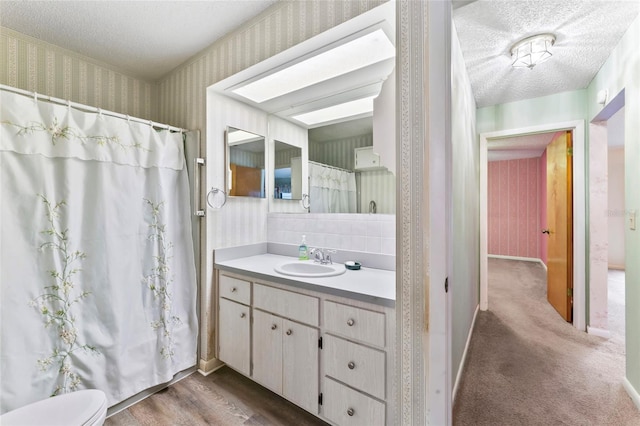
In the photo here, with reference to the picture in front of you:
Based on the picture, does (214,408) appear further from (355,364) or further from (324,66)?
(324,66)

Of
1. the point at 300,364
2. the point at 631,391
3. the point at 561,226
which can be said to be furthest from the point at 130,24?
the point at 561,226

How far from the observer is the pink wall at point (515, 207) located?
5977mm

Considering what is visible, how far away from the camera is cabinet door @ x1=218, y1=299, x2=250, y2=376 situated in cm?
183

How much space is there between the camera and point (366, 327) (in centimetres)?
129

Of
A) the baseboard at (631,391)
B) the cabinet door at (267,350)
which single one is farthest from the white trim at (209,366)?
the baseboard at (631,391)

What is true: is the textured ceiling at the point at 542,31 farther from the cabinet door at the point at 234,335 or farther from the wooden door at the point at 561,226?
the cabinet door at the point at 234,335

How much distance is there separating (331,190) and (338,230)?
0.33 m

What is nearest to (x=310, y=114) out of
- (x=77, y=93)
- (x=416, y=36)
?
(x=416, y=36)

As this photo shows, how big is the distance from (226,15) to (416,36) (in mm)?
1393

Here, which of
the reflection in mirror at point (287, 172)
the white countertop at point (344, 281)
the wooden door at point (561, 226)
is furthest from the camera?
the wooden door at point (561, 226)

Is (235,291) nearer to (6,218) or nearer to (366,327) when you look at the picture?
(366,327)

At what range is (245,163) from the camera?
2.29 metres

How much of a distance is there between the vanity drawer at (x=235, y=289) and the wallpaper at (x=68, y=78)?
1796 millimetres

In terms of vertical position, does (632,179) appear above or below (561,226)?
above
